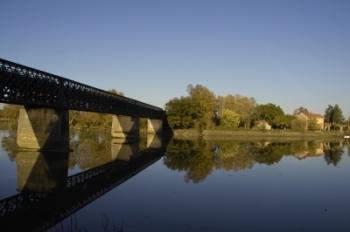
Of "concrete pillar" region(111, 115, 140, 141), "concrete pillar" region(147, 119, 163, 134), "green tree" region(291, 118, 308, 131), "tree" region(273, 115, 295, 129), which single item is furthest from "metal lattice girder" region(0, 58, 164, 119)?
"tree" region(273, 115, 295, 129)

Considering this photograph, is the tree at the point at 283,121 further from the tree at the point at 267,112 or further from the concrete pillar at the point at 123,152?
the concrete pillar at the point at 123,152

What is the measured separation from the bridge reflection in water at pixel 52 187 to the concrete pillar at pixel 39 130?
5375 mm

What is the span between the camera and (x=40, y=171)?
104ft

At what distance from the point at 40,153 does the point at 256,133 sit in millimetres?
94984

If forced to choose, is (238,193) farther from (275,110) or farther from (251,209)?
(275,110)

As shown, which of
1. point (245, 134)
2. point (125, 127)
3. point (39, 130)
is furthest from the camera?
point (245, 134)

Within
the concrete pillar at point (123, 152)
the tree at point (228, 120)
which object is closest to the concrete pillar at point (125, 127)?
the concrete pillar at point (123, 152)

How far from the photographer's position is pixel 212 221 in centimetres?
1706

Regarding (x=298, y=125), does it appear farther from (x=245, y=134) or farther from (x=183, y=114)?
(x=183, y=114)

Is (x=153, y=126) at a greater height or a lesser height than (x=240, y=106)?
lesser

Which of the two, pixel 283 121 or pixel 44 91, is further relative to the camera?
pixel 283 121

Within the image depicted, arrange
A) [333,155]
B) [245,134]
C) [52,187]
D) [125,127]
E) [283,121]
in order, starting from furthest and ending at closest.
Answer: [283,121] < [245,134] < [125,127] < [333,155] < [52,187]

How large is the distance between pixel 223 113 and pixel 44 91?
314ft

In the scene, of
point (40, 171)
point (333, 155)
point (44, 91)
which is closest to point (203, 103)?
point (333, 155)
